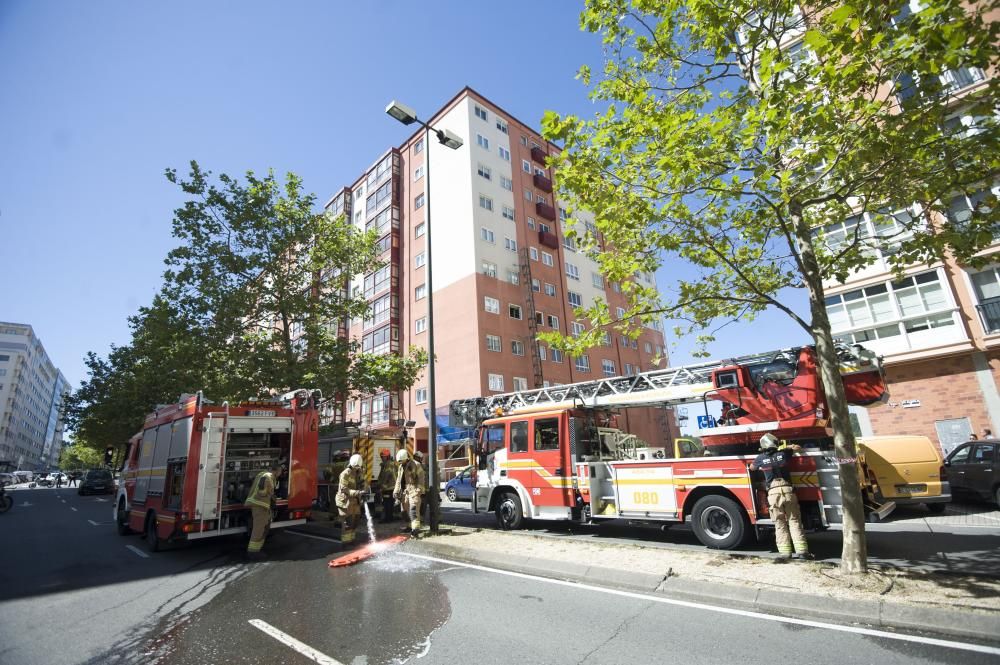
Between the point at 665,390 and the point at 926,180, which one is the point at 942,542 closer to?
the point at 665,390

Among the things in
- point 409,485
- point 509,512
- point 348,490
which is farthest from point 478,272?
point 348,490

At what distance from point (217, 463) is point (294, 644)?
19.0 ft

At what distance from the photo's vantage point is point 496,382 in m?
29.8

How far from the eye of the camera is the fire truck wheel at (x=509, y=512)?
36.3 feet

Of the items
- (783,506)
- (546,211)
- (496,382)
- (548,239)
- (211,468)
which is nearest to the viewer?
(783,506)

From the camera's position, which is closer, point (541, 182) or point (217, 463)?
point (217, 463)

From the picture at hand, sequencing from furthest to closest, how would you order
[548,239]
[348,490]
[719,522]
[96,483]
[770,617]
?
[548,239] < [96,483] < [348,490] < [719,522] < [770,617]

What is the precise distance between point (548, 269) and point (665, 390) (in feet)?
92.8

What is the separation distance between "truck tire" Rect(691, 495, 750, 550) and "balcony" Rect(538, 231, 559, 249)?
3144 centimetres

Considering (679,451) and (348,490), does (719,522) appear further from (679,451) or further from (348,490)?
(348,490)

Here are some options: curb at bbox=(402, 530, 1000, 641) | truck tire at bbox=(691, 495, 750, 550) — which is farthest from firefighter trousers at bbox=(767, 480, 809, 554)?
curb at bbox=(402, 530, 1000, 641)

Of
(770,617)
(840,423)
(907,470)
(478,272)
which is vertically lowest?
(770,617)

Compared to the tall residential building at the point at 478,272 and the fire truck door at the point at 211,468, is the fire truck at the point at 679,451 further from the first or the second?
the tall residential building at the point at 478,272

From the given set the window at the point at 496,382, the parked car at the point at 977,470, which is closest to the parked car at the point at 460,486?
the window at the point at 496,382
